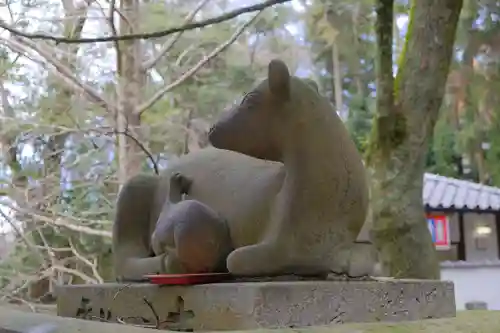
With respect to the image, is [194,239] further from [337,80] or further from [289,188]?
[337,80]

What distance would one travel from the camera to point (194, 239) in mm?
1400

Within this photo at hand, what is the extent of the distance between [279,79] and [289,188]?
9.4 inches

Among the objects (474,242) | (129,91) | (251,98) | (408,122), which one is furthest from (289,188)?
(474,242)

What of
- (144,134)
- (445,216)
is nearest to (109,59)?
(144,134)

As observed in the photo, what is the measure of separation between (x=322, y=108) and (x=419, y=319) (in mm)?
505

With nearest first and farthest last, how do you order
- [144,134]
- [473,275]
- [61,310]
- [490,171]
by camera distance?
[61,310] < [144,134] < [473,275] < [490,171]

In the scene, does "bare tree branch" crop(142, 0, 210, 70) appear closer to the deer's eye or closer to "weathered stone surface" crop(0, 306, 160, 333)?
the deer's eye

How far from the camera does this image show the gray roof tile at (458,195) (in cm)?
Result: 726

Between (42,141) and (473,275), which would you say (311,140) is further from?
(473,275)

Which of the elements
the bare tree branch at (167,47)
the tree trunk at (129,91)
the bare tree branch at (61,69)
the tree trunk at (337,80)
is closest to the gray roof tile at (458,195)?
the tree trunk at (337,80)

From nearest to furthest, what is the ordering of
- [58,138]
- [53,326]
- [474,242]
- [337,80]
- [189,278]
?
[53,326] < [189,278] < [58,138] < [474,242] < [337,80]

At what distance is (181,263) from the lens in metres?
1.42

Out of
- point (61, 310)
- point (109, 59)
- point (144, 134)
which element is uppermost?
point (109, 59)

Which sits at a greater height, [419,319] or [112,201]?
[112,201]
